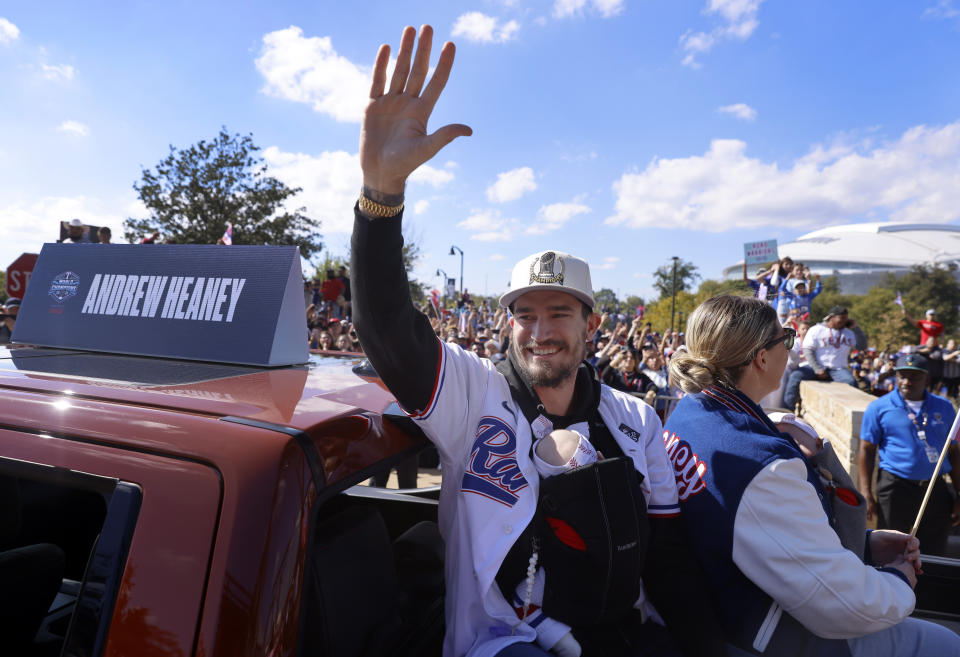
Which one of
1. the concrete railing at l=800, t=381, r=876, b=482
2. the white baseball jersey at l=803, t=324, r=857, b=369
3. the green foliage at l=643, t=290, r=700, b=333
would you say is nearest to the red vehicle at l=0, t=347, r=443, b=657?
the concrete railing at l=800, t=381, r=876, b=482

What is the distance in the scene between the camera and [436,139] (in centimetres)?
153

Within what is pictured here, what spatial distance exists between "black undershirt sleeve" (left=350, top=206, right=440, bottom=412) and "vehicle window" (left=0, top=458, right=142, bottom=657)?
74 cm

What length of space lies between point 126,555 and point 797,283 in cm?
973

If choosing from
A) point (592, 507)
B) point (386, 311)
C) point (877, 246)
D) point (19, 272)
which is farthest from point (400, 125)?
point (877, 246)

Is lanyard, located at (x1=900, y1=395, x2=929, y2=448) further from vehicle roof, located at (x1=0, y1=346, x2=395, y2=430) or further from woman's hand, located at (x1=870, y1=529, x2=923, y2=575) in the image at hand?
vehicle roof, located at (x1=0, y1=346, x2=395, y2=430)

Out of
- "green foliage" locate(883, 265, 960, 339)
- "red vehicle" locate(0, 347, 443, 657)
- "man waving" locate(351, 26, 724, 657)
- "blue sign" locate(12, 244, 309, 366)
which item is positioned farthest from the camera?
"green foliage" locate(883, 265, 960, 339)

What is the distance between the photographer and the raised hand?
153 centimetres

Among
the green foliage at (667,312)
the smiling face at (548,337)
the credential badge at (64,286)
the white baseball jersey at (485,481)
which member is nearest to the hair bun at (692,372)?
the white baseball jersey at (485,481)

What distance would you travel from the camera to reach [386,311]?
1.61 meters

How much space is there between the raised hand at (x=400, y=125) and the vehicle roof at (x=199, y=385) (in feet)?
2.05

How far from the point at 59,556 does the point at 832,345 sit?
31.9 feet

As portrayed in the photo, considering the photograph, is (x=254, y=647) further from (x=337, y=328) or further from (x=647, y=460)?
(x=337, y=328)

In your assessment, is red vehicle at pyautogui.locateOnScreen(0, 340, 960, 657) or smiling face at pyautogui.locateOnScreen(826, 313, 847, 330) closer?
red vehicle at pyautogui.locateOnScreen(0, 340, 960, 657)

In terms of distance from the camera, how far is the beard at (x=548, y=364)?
6.64ft
